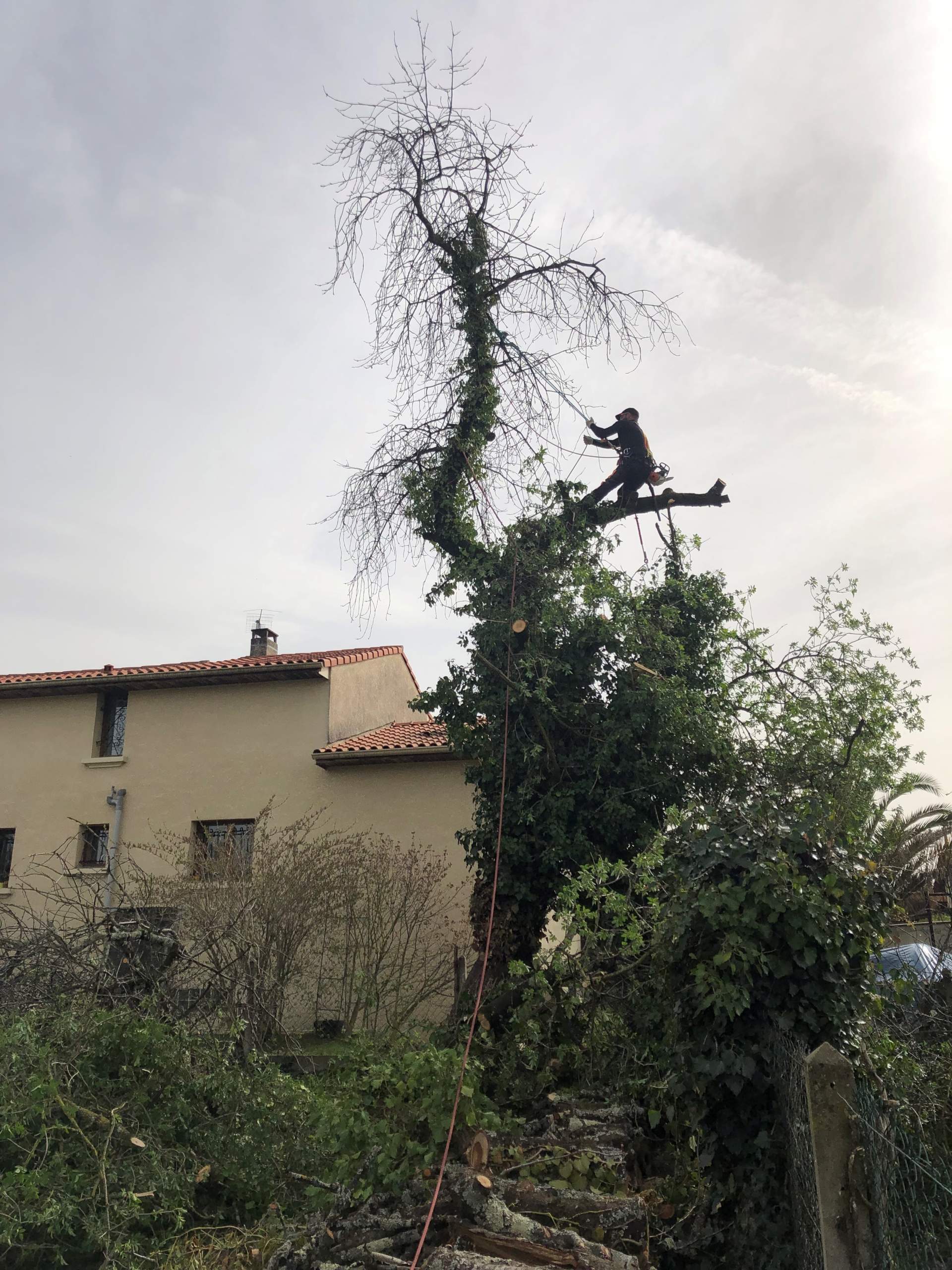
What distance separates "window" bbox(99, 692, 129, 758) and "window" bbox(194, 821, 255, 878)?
2653 millimetres

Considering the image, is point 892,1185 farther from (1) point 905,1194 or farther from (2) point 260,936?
(2) point 260,936

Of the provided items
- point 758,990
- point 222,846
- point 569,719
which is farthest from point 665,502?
point 222,846

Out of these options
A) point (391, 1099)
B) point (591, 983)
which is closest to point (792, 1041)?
point (391, 1099)

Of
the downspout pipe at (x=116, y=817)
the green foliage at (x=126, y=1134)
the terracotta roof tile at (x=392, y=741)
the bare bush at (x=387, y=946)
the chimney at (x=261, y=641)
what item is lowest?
the green foliage at (x=126, y=1134)

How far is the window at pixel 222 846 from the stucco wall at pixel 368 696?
217 cm

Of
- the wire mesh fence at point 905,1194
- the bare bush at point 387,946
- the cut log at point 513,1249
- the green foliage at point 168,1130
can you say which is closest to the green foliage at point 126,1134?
the green foliage at point 168,1130

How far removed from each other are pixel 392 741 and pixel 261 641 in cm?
605

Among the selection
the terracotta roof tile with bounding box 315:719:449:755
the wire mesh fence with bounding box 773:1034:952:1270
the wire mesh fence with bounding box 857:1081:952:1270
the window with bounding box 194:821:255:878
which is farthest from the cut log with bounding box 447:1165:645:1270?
the terracotta roof tile with bounding box 315:719:449:755

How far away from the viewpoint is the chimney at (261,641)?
2147 cm

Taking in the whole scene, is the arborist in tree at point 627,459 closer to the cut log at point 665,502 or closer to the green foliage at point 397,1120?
the cut log at point 665,502

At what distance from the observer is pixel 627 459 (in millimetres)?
10359

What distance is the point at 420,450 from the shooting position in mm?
10117

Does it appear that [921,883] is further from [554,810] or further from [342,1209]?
[342,1209]

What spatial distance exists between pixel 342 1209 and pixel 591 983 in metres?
2.74
